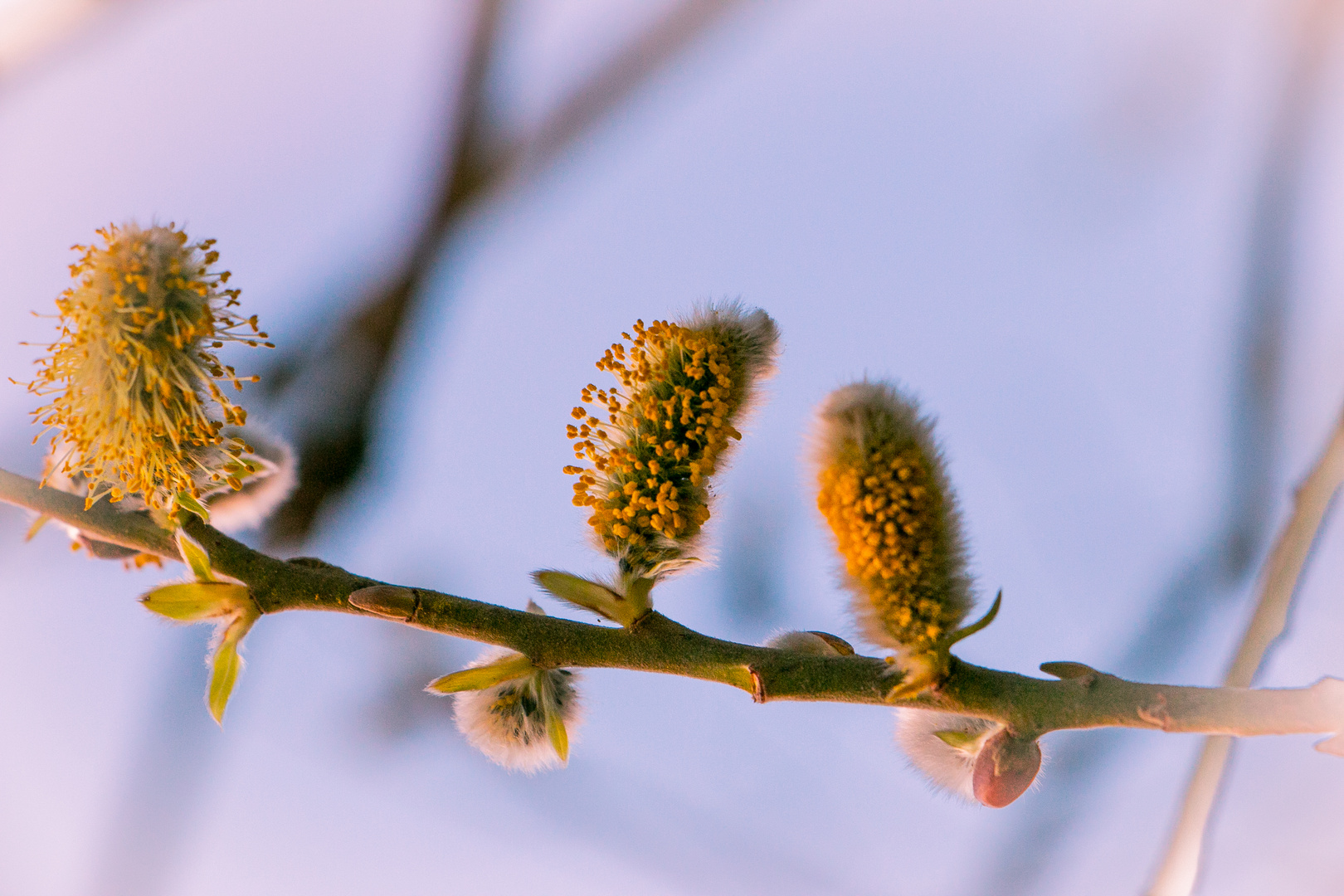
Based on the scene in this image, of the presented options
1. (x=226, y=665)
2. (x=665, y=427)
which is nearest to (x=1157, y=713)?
(x=665, y=427)

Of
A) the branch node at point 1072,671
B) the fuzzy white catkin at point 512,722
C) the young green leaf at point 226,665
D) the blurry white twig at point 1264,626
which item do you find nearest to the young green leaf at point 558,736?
the fuzzy white catkin at point 512,722

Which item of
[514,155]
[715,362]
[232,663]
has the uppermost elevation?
[514,155]

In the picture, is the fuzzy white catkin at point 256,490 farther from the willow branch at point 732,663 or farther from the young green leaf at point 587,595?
the young green leaf at point 587,595

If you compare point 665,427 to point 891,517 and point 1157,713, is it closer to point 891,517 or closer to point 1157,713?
point 891,517

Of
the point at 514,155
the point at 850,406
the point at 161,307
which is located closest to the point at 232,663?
the point at 161,307

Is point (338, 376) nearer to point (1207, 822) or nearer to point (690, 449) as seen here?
point (690, 449)

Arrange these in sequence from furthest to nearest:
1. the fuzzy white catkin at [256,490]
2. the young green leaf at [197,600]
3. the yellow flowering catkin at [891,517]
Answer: the fuzzy white catkin at [256,490], the young green leaf at [197,600], the yellow flowering catkin at [891,517]
